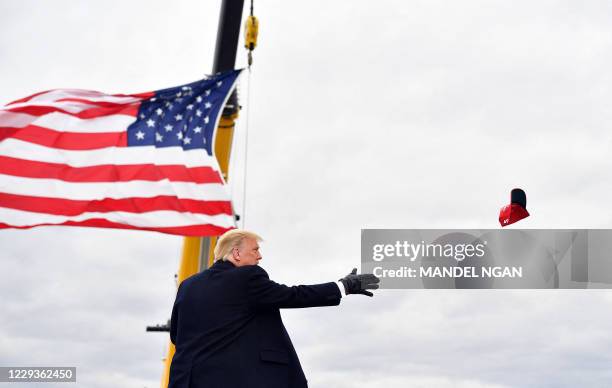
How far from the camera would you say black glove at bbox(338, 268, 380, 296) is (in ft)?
14.2

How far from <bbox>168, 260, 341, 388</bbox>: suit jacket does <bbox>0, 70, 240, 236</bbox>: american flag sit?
384 centimetres

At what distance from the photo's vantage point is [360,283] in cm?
436

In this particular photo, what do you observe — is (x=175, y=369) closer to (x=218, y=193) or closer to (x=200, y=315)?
(x=200, y=315)

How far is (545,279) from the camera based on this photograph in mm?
12312

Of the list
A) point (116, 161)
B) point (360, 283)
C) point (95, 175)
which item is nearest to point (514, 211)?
point (360, 283)

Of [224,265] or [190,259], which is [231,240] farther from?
[190,259]

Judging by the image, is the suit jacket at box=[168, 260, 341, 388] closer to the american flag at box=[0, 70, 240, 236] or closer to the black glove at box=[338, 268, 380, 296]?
the black glove at box=[338, 268, 380, 296]

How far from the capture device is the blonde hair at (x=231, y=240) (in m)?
4.46

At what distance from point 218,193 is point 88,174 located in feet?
5.22

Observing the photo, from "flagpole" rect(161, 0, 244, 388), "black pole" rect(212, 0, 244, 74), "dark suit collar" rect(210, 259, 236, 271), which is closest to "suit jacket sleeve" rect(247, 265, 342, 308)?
"dark suit collar" rect(210, 259, 236, 271)

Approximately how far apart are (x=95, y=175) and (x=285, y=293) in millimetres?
4977

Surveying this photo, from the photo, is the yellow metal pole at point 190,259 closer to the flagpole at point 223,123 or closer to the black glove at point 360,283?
the flagpole at point 223,123

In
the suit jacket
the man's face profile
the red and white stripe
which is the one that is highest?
the red and white stripe

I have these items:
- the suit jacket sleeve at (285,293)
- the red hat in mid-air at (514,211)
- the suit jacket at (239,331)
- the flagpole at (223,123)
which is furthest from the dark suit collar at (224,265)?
the flagpole at (223,123)
